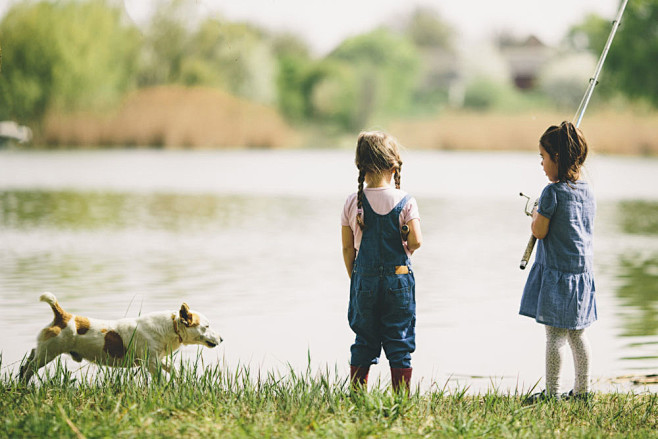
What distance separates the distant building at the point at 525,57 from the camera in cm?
4388

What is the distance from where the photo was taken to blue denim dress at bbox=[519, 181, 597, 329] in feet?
14.3

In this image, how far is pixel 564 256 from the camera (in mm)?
4395

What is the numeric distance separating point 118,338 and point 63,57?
35636mm

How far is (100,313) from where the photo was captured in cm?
710

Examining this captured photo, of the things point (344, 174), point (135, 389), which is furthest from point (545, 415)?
point (344, 174)

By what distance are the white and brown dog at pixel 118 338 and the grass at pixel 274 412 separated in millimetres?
100

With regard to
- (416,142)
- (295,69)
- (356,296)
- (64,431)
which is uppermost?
(295,69)

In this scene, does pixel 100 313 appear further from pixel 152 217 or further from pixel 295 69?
pixel 295 69

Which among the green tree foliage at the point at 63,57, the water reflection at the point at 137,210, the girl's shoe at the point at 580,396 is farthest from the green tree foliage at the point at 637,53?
the girl's shoe at the point at 580,396

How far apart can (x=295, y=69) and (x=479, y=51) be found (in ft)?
38.9

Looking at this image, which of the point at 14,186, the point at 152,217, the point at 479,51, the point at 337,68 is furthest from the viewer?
the point at 479,51

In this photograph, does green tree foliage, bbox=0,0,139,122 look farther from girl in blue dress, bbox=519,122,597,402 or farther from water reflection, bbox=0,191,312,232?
girl in blue dress, bbox=519,122,597,402

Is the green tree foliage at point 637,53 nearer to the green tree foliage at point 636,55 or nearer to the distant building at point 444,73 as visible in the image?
the green tree foliage at point 636,55

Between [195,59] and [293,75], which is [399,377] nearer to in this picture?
[293,75]
